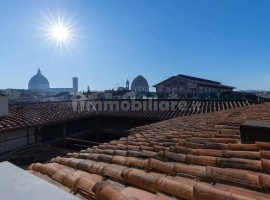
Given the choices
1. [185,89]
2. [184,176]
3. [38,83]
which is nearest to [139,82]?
[185,89]

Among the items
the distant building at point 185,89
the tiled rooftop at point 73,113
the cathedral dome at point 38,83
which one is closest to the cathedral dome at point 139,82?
the distant building at point 185,89

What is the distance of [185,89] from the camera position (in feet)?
116

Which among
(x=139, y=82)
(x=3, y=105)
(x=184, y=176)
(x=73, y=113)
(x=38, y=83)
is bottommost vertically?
(x=184, y=176)

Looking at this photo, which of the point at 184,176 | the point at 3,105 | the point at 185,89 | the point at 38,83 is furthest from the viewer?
the point at 38,83

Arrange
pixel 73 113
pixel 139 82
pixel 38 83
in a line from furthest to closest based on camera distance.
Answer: pixel 38 83 < pixel 139 82 < pixel 73 113

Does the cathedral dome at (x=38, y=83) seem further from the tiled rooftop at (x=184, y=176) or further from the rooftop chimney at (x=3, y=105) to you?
the tiled rooftop at (x=184, y=176)

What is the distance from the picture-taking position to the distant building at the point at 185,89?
113 ft

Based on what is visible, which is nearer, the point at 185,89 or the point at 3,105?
the point at 3,105

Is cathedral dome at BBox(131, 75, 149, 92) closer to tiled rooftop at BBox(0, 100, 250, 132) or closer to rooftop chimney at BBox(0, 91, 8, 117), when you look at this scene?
tiled rooftop at BBox(0, 100, 250, 132)

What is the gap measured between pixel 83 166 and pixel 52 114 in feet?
49.3

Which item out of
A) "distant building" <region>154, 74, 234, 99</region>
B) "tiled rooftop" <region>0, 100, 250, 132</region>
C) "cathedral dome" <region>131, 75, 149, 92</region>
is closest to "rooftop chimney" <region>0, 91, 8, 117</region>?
"tiled rooftop" <region>0, 100, 250, 132</region>

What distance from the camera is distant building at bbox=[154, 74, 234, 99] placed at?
113 feet

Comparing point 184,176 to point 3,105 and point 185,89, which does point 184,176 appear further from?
point 185,89

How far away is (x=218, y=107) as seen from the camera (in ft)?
60.0
